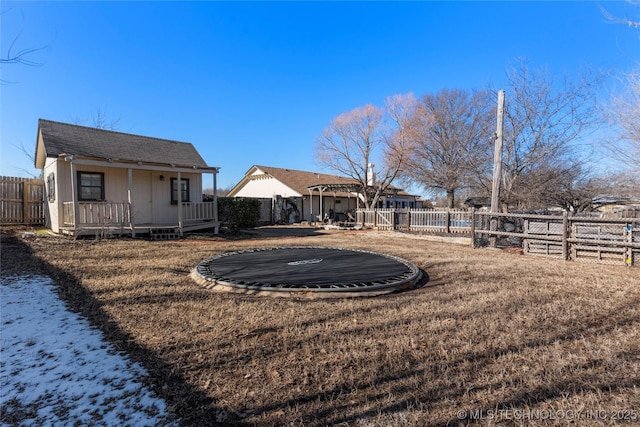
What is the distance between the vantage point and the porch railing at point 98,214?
10.2 meters

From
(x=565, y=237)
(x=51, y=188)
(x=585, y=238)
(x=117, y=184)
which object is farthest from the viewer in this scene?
(x=51, y=188)

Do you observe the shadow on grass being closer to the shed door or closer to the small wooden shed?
the small wooden shed

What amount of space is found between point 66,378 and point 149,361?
587mm

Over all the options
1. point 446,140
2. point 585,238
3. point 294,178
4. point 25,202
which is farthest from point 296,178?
point 585,238

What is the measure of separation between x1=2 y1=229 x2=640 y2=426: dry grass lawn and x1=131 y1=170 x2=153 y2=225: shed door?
23.4 ft

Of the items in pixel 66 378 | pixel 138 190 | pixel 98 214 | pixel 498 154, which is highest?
pixel 498 154

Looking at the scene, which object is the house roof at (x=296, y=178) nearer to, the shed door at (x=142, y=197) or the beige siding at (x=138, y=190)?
the beige siding at (x=138, y=190)

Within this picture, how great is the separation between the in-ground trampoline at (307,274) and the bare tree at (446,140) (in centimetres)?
1555

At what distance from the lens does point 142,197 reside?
488 inches

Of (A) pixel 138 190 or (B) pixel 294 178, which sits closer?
(A) pixel 138 190

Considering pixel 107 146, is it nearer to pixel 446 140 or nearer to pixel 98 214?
pixel 98 214

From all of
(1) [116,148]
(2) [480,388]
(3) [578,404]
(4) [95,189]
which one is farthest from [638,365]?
(1) [116,148]

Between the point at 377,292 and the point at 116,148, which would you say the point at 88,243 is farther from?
the point at 377,292

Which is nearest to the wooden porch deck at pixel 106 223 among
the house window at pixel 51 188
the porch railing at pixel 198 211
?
the porch railing at pixel 198 211
